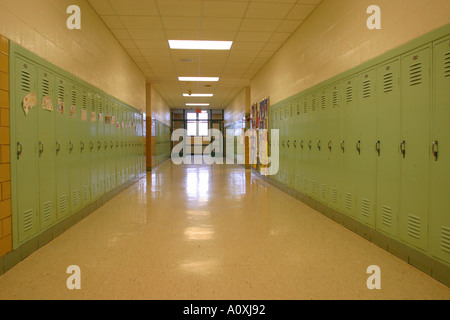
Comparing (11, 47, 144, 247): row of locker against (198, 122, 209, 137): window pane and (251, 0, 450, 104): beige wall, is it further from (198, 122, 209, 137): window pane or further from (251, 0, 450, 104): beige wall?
(198, 122, 209, 137): window pane

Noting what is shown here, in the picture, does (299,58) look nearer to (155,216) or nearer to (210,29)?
(210,29)

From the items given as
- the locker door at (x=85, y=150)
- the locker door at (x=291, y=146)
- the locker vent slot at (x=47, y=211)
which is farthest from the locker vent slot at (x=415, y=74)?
the locker door at (x=85, y=150)

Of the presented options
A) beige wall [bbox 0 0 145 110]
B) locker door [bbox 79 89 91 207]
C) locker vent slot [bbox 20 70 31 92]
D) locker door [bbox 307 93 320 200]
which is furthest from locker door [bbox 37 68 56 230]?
locker door [bbox 307 93 320 200]

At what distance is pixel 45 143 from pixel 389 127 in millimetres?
3398

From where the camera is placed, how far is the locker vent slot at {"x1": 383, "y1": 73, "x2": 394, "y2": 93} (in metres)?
2.91

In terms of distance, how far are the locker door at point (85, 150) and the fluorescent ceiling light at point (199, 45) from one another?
2681 millimetres

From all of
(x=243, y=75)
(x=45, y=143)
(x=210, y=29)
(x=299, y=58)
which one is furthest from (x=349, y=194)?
(x=243, y=75)

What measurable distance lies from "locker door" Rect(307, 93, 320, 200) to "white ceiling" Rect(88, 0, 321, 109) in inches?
59.1

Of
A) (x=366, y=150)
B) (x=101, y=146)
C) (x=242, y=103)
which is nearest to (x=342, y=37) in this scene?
(x=366, y=150)

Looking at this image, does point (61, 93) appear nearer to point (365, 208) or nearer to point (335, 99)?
point (335, 99)

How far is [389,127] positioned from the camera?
295cm

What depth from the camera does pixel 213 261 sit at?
2.72 meters
